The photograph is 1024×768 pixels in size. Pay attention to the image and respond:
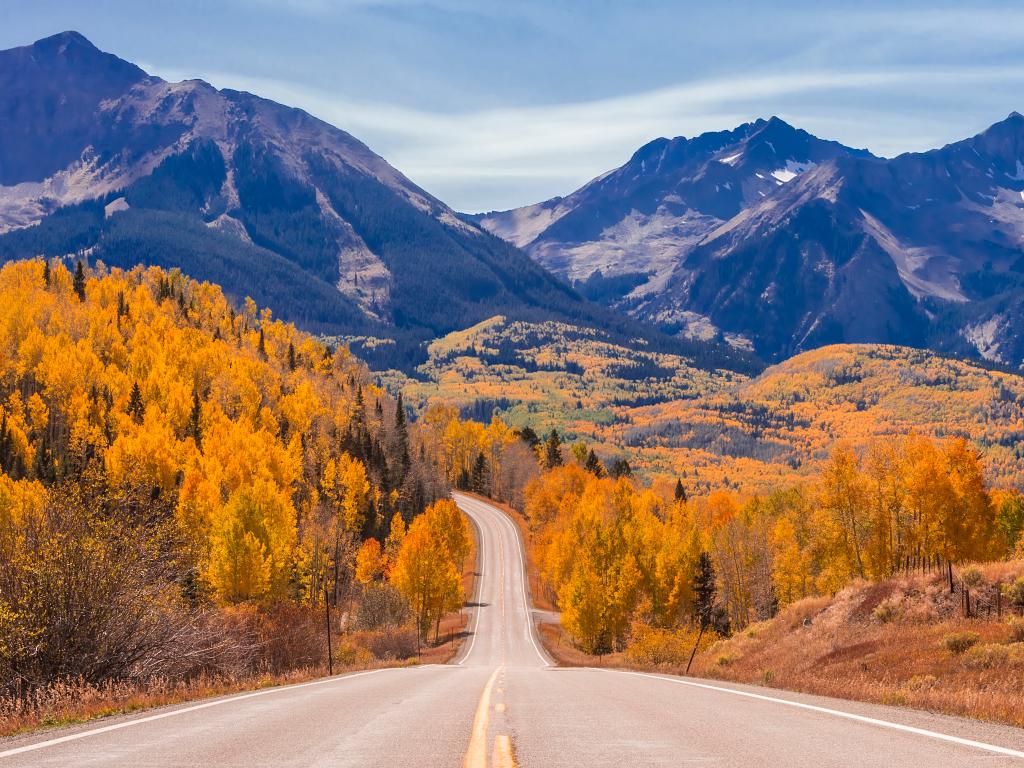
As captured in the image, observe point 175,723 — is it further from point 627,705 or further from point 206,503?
point 206,503

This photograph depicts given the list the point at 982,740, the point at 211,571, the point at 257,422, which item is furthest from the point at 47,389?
the point at 982,740

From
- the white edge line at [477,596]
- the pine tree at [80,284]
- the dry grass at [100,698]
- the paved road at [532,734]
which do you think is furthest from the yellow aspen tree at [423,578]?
the pine tree at [80,284]

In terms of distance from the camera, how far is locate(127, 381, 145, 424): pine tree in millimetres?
119188

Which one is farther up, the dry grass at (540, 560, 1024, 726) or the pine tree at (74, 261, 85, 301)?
the pine tree at (74, 261, 85, 301)

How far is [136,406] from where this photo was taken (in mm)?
119875

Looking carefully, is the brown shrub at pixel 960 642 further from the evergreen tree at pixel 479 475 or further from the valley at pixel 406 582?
the evergreen tree at pixel 479 475

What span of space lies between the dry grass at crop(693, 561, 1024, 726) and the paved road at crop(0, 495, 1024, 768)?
1.98 metres

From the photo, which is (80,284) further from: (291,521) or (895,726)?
(895,726)

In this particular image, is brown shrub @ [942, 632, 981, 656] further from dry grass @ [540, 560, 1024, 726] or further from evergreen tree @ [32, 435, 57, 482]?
evergreen tree @ [32, 435, 57, 482]

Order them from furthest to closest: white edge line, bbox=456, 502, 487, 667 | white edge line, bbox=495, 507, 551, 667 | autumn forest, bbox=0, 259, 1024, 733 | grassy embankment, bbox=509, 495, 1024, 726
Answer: white edge line, bbox=495, 507, 551, 667 < white edge line, bbox=456, 502, 487, 667 < autumn forest, bbox=0, 259, 1024, 733 < grassy embankment, bbox=509, 495, 1024, 726

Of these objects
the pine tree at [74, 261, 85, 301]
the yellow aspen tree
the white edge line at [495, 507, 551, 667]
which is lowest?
the white edge line at [495, 507, 551, 667]

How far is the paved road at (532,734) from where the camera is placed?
10.5m

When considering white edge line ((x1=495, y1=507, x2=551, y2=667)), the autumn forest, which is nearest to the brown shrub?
the autumn forest

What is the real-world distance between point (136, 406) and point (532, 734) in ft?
392
